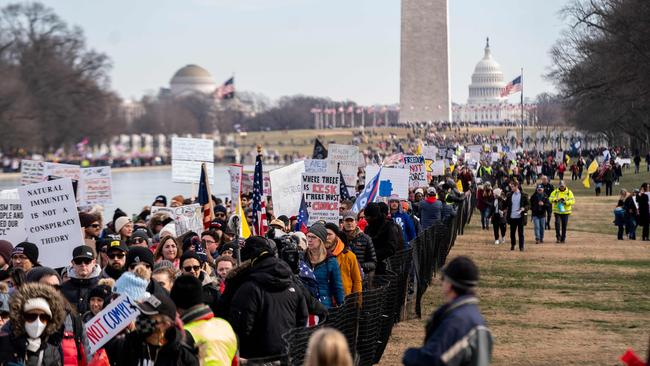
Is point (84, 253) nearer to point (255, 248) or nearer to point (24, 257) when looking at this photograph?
point (24, 257)

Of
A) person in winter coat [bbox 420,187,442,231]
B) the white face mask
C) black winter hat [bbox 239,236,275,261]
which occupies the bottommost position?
person in winter coat [bbox 420,187,442,231]

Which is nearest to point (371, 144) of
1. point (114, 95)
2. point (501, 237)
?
point (114, 95)

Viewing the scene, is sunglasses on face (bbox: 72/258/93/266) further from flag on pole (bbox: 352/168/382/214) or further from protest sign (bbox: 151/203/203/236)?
flag on pole (bbox: 352/168/382/214)

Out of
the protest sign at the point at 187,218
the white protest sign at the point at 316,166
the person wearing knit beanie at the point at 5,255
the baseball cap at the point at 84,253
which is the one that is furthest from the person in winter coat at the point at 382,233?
the white protest sign at the point at 316,166

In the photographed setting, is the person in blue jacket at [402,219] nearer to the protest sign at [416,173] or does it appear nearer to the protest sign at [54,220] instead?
the protest sign at [54,220]

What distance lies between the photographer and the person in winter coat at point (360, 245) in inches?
472

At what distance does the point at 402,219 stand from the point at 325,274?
582 cm

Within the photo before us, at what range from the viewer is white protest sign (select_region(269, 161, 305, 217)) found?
16.0 m

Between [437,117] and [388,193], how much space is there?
315ft

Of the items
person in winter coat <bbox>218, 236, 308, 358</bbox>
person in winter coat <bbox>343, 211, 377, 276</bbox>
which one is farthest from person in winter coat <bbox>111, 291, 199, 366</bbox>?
person in winter coat <bbox>343, 211, 377, 276</bbox>

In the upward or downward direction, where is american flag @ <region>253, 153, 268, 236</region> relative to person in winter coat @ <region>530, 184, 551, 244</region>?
upward

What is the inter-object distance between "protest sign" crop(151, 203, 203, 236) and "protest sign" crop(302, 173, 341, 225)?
5.61 ft

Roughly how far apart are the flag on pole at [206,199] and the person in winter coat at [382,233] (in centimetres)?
323

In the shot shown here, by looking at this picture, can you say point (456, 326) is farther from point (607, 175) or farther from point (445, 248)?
point (607, 175)
